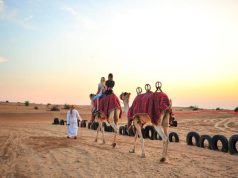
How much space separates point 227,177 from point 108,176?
317 cm

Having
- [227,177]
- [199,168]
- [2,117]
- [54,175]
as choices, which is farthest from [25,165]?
[2,117]

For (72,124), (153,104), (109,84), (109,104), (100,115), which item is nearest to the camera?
(153,104)

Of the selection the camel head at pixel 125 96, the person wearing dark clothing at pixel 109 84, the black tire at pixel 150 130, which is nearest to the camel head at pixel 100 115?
the person wearing dark clothing at pixel 109 84

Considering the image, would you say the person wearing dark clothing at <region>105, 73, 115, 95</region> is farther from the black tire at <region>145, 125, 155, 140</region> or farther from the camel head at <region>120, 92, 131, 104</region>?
the black tire at <region>145, 125, 155, 140</region>

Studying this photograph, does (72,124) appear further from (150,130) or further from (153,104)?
(153,104)

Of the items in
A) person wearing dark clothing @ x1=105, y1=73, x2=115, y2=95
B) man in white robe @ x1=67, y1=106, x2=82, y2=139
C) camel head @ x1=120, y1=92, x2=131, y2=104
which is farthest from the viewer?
man in white robe @ x1=67, y1=106, x2=82, y2=139

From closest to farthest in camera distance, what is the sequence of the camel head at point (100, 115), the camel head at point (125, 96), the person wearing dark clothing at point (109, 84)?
the camel head at point (125, 96)
the person wearing dark clothing at point (109, 84)
the camel head at point (100, 115)

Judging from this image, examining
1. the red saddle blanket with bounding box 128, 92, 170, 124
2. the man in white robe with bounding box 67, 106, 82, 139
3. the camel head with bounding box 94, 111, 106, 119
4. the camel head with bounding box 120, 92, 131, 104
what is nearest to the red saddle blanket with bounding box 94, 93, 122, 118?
the camel head with bounding box 94, 111, 106, 119

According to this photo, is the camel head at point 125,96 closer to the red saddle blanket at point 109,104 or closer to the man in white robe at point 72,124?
the red saddle blanket at point 109,104

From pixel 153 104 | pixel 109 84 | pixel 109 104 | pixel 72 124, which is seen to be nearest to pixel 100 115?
pixel 109 104

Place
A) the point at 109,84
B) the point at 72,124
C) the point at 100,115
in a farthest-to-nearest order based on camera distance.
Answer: the point at 72,124 → the point at 100,115 → the point at 109,84

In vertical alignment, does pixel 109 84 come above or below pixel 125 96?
above

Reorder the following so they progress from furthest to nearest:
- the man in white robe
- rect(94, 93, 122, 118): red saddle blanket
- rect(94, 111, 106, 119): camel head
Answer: the man in white robe
rect(94, 111, 106, 119): camel head
rect(94, 93, 122, 118): red saddle blanket

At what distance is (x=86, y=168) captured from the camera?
34.9 feet
